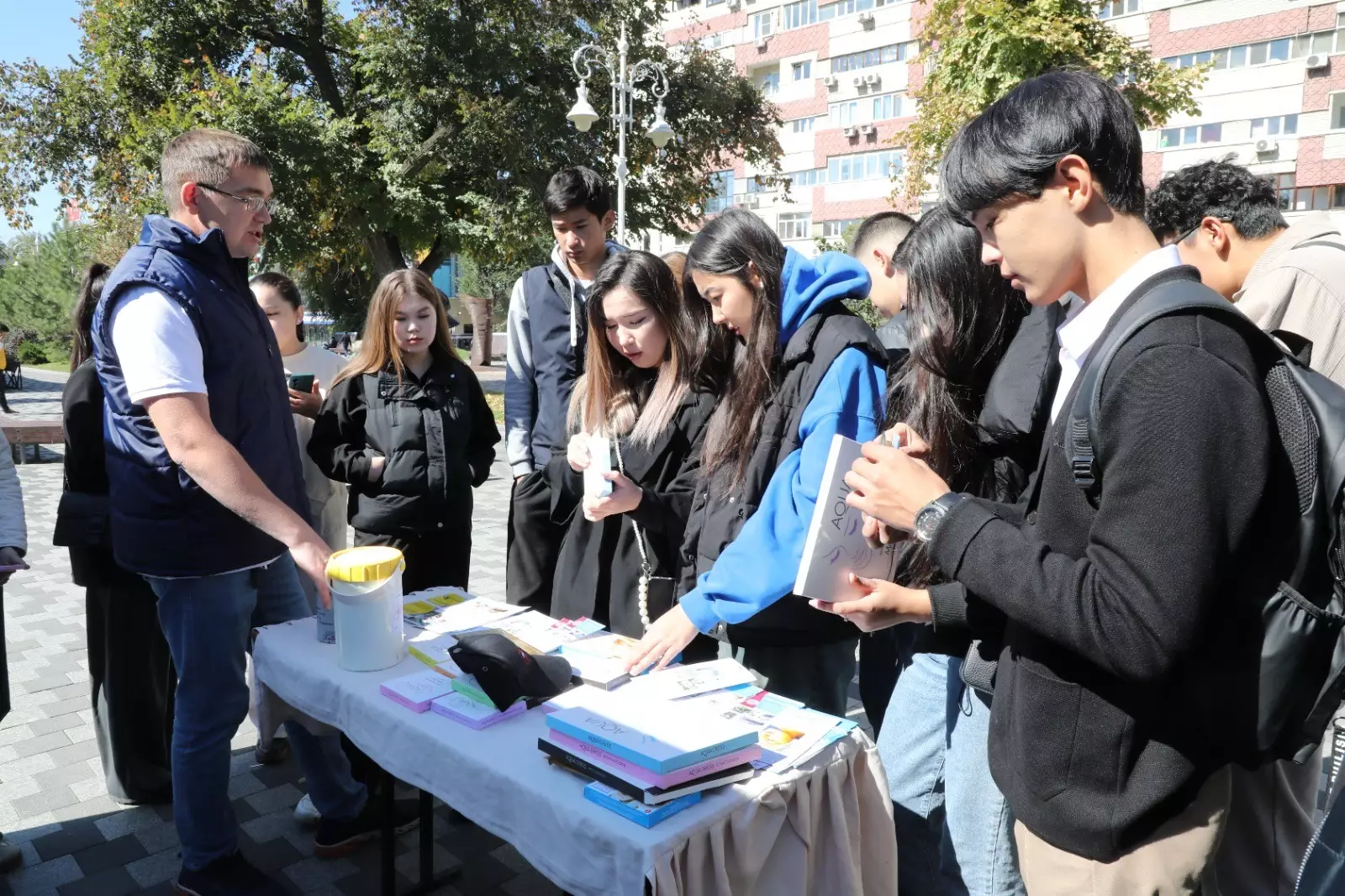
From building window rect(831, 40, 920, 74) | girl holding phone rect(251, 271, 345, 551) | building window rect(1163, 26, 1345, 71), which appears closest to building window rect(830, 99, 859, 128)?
building window rect(831, 40, 920, 74)

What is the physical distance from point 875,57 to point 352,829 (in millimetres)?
33809

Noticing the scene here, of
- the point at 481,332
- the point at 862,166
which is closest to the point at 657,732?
the point at 481,332

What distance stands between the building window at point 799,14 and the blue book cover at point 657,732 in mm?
36538

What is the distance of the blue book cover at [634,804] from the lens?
4.71 feet

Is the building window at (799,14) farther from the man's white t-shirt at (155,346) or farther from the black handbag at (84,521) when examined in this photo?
the man's white t-shirt at (155,346)

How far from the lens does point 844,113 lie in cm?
3344

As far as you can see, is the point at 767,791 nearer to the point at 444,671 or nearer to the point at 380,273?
the point at 444,671

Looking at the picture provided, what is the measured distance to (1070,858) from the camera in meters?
1.30

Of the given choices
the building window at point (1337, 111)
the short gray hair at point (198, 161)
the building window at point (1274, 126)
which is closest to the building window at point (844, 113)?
the building window at point (1274, 126)

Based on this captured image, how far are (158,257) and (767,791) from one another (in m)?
2.02

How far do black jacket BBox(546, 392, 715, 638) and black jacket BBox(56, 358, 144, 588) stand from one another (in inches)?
56.9

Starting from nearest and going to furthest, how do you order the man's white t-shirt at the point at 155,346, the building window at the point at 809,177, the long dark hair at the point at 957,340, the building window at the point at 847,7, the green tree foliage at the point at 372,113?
the long dark hair at the point at 957,340 → the man's white t-shirt at the point at 155,346 → the green tree foliage at the point at 372,113 → the building window at the point at 847,7 → the building window at the point at 809,177

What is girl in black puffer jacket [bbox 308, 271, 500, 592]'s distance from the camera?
3338mm

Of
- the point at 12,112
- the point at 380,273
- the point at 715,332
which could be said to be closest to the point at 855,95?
the point at 380,273
